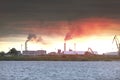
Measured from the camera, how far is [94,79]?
3703 inches

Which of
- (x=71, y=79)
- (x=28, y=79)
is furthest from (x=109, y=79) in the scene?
(x=28, y=79)

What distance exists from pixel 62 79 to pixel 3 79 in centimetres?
1142

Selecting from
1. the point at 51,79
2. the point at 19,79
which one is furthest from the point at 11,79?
the point at 51,79

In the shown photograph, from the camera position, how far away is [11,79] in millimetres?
94438

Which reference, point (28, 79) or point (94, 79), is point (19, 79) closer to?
point (28, 79)

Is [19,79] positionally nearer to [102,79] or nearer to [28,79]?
[28,79]

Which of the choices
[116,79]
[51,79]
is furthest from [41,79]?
[116,79]

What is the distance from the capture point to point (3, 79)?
9394 cm

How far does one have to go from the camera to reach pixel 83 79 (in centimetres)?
9550

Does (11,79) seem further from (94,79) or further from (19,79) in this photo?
(94,79)

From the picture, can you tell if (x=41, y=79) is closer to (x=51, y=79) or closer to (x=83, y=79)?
(x=51, y=79)

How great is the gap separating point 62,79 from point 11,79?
32.5ft

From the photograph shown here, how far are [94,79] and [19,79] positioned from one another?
14.6 metres

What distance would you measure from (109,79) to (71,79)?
7.72 meters
